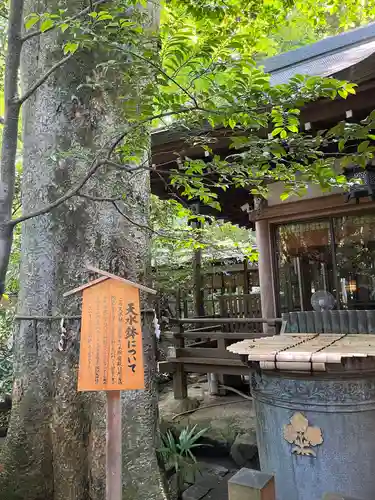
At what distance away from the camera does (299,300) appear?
242 inches

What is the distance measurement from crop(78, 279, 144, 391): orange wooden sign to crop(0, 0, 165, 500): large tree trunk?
578 mm

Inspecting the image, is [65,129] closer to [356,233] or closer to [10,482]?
[10,482]

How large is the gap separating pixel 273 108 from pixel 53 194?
1605mm

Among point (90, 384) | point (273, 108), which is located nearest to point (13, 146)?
point (90, 384)

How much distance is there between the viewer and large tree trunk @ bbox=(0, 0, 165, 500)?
252 cm

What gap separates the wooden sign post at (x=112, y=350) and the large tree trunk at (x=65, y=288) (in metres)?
0.55

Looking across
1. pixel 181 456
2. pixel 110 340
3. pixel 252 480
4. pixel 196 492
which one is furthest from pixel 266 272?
pixel 252 480

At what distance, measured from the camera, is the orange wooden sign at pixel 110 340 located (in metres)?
2.01

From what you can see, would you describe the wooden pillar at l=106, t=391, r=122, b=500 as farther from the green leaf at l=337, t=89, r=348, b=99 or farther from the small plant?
the green leaf at l=337, t=89, r=348, b=99

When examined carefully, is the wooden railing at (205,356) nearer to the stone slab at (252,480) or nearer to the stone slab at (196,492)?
the stone slab at (196,492)

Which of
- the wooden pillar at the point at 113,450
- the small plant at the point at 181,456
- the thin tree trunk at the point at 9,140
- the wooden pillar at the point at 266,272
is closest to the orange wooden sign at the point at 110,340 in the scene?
the wooden pillar at the point at 113,450

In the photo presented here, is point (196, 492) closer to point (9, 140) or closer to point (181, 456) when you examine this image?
point (181, 456)

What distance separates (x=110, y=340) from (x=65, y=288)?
759 mm

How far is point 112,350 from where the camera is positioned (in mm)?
2057
